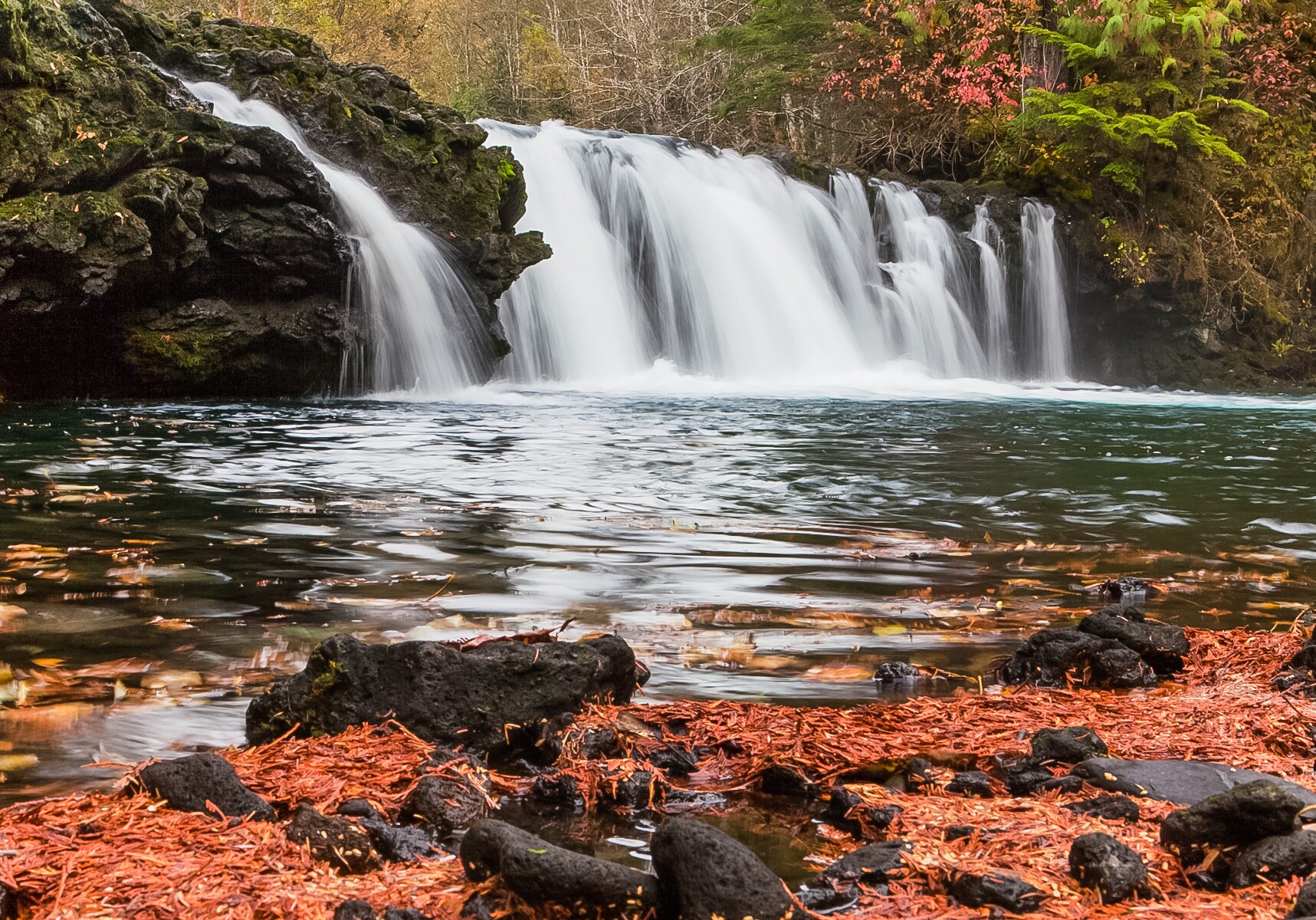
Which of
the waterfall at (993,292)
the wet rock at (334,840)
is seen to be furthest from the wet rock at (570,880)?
the waterfall at (993,292)

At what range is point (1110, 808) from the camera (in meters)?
2.37

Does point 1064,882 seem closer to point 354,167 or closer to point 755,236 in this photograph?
point 354,167

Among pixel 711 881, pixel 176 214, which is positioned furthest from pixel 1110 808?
pixel 176 214

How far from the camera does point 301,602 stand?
4.23 metres

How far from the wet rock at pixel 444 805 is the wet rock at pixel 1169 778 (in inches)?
51.1

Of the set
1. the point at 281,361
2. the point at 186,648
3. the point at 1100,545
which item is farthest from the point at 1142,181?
the point at 186,648

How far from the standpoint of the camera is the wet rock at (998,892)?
6.45 feet

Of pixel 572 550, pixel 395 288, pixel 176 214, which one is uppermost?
pixel 176 214

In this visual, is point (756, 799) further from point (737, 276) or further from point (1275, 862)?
point (737, 276)

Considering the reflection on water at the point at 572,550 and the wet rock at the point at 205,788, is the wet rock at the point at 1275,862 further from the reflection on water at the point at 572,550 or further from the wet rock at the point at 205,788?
the wet rock at the point at 205,788

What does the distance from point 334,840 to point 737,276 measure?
18.0 m

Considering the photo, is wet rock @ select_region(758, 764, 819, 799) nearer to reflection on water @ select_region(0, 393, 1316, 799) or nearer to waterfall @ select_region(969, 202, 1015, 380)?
reflection on water @ select_region(0, 393, 1316, 799)

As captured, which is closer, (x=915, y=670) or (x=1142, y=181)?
(x=915, y=670)

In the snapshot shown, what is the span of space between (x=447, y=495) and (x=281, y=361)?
775cm
